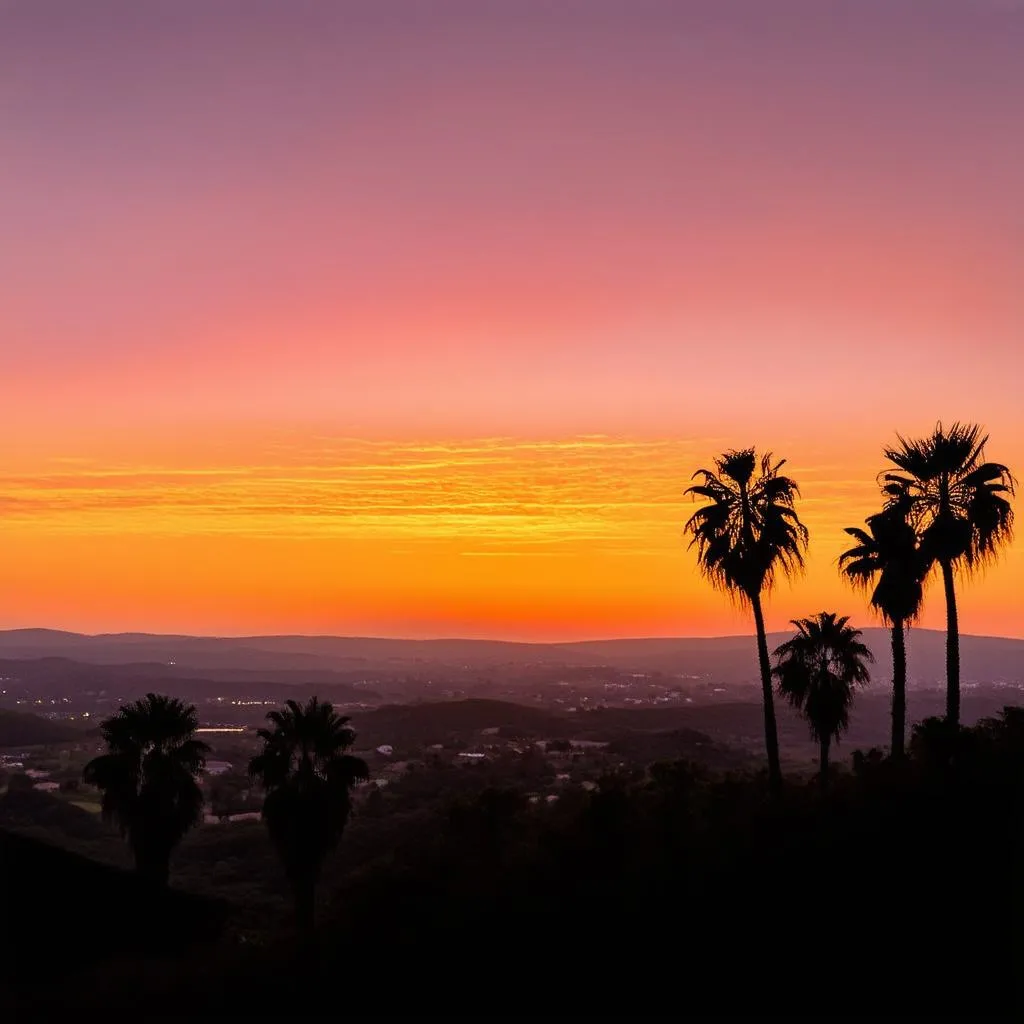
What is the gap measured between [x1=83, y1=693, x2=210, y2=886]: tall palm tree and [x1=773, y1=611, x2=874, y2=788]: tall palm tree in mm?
→ 26174

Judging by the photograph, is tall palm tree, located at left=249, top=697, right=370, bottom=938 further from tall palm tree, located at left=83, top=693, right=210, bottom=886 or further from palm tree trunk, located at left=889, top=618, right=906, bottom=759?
palm tree trunk, located at left=889, top=618, right=906, bottom=759

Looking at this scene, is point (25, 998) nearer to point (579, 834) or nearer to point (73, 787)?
point (579, 834)

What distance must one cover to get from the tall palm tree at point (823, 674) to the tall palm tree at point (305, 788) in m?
19.6

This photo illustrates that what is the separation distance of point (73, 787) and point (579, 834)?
113825mm

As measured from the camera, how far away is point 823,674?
136 ft

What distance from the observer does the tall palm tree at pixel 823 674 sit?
134 ft

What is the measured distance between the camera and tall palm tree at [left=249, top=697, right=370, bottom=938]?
36.1 metres

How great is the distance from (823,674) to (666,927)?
24.4 meters

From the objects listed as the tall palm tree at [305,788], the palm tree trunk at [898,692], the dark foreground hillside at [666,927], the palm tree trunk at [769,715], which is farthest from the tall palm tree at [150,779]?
the palm tree trunk at [898,692]

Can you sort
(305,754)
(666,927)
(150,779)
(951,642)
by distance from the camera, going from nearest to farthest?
(666,927) < (951,642) < (305,754) < (150,779)

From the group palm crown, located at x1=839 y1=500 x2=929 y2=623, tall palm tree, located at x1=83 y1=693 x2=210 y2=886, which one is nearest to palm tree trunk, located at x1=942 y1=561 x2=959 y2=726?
palm crown, located at x1=839 y1=500 x2=929 y2=623

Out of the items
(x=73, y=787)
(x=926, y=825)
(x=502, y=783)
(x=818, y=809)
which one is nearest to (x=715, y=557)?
(x=818, y=809)

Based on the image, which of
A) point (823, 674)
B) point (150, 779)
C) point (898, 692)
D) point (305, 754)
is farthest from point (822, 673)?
point (150, 779)

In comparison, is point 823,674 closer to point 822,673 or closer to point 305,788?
point 822,673
